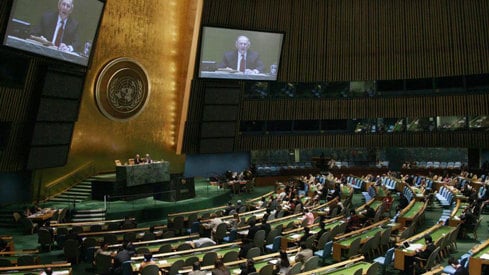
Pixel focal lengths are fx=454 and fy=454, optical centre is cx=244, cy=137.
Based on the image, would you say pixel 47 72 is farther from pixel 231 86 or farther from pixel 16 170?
pixel 231 86

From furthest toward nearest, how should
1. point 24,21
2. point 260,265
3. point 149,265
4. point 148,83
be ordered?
point 148,83 < point 24,21 < point 260,265 < point 149,265

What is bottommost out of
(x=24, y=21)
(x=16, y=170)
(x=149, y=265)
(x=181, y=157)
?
(x=149, y=265)

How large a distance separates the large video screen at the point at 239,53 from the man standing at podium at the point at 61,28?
24.8 ft

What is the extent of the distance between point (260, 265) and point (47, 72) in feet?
40.8

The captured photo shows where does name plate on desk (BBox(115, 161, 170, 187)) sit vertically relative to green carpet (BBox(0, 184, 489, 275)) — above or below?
above

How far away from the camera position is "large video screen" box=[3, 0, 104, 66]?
50.7ft

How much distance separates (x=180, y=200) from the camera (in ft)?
63.3

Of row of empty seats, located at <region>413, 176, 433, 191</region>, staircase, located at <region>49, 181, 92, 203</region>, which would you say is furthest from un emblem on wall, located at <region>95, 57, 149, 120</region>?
row of empty seats, located at <region>413, 176, 433, 191</region>

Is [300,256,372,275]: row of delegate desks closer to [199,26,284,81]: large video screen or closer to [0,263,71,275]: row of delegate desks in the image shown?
[0,263,71,275]: row of delegate desks

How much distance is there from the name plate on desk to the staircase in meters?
2.21

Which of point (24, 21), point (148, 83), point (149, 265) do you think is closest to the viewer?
point (149, 265)

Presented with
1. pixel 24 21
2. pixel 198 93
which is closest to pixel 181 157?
pixel 198 93

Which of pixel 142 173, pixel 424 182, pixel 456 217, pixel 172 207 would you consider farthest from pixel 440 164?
pixel 142 173

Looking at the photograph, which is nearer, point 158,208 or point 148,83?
point 158,208
